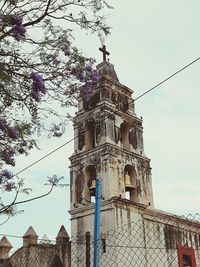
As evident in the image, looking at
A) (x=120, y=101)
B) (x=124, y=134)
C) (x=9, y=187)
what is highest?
(x=120, y=101)

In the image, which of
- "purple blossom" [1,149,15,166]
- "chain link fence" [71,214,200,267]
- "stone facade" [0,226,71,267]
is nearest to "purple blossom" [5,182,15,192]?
"purple blossom" [1,149,15,166]

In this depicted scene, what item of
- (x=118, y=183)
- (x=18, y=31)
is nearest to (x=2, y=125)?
(x=18, y=31)

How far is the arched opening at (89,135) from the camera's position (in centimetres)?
2119

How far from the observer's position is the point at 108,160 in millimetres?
19609

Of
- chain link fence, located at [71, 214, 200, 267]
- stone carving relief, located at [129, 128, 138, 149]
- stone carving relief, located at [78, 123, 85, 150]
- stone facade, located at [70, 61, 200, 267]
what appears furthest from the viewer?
stone carving relief, located at [129, 128, 138, 149]

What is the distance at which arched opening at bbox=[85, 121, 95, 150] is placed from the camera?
2119cm

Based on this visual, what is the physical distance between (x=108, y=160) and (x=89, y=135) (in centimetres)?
216

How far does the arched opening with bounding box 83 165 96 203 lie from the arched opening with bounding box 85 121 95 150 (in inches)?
41.3

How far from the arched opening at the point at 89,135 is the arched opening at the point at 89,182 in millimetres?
1048

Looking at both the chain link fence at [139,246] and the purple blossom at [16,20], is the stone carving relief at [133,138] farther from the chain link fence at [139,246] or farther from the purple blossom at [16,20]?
the purple blossom at [16,20]

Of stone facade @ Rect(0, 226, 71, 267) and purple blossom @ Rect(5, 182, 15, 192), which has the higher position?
stone facade @ Rect(0, 226, 71, 267)

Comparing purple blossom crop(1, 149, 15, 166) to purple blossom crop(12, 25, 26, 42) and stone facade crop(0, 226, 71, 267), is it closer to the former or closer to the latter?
purple blossom crop(12, 25, 26, 42)

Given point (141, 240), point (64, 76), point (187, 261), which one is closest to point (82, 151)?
point (141, 240)

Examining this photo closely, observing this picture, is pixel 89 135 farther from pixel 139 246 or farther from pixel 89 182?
pixel 139 246
